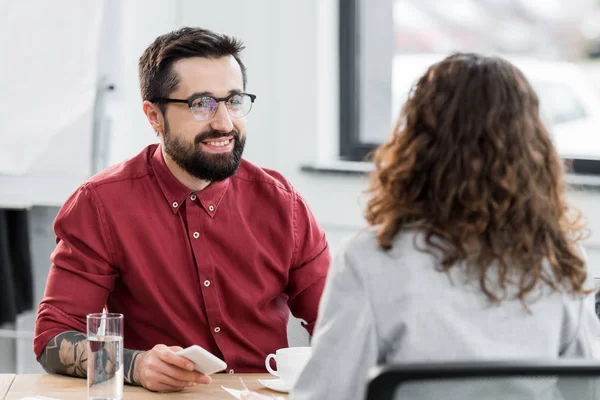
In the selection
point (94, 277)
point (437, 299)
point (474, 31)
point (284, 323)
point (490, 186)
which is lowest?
point (284, 323)

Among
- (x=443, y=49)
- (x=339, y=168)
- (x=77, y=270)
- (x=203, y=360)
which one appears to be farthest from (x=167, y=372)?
(x=443, y=49)

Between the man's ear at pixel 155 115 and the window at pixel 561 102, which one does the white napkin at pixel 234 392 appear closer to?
the man's ear at pixel 155 115

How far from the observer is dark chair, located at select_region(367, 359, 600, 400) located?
97 centimetres

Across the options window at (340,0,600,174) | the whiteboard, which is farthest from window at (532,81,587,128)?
the whiteboard

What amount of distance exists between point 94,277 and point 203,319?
242 millimetres

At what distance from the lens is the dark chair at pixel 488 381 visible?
97 centimetres

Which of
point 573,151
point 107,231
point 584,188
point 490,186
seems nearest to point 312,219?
point 107,231

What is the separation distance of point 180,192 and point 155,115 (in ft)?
0.75

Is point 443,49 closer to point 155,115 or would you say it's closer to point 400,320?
point 155,115

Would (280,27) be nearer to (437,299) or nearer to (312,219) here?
(312,219)

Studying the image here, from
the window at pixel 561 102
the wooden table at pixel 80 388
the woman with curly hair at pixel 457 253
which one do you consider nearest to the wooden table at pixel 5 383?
the wooden table at pixel 80 388

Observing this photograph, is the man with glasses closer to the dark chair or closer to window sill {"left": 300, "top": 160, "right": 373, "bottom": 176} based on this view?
the dark chair

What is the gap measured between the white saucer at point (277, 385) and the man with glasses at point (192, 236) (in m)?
0.31

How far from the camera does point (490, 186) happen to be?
1.23 meters
